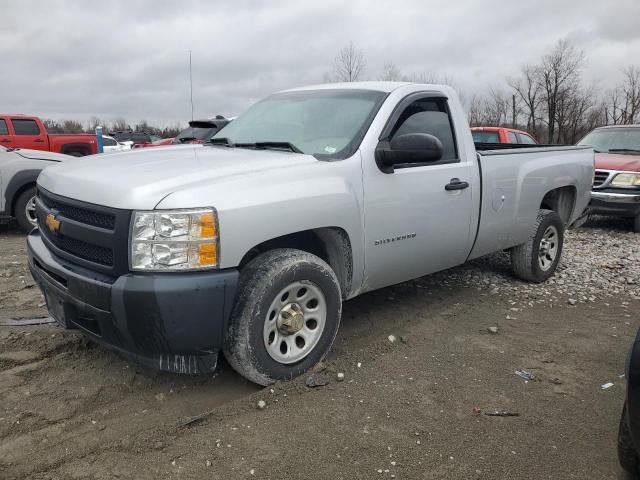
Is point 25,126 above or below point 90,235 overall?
above

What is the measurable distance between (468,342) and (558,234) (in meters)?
2.41

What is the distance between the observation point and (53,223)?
312 cm

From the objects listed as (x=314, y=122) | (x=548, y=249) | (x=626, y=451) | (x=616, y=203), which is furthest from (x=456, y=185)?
(x=616, y=203)

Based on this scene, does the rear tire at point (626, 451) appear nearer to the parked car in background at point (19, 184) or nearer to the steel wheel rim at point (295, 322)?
the steel wheel rim at point (295, 322)

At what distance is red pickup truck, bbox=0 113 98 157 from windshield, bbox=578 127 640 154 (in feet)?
43.1

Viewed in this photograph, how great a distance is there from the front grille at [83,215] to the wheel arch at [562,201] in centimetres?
454

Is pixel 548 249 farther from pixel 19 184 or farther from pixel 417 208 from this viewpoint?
pixel 19 184

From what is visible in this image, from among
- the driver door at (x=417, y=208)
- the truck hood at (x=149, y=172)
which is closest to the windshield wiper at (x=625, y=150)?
the driver door at (x=417, y=208)

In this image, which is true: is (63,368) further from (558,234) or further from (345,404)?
(558,234)

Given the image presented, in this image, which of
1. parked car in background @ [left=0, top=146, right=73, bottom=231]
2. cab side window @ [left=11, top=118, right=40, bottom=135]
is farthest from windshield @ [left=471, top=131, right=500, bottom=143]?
cab side window @ [left=11, top=118, right=40, bottom=135]

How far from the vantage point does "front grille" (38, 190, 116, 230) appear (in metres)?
2.79

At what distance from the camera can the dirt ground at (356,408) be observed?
256 cm

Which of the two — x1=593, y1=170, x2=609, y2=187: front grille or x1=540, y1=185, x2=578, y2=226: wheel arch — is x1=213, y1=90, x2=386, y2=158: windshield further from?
x1=593, y1=170, x2=609, y2=187: front grille

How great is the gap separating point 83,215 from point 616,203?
8677 millimetres
